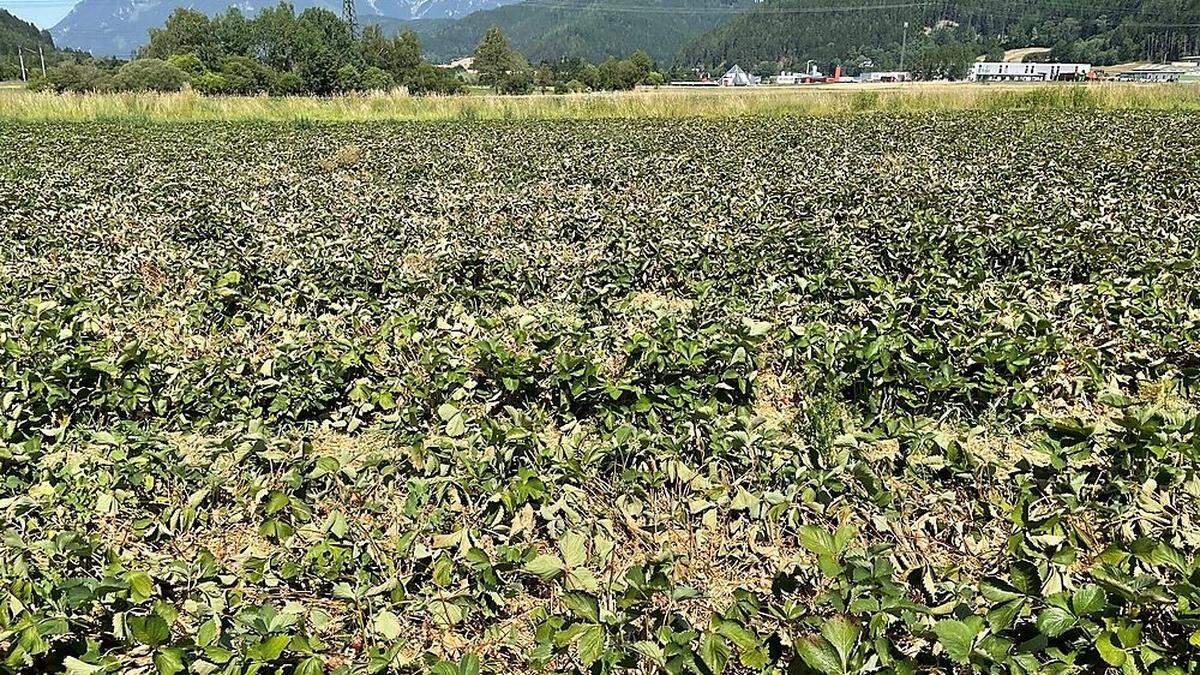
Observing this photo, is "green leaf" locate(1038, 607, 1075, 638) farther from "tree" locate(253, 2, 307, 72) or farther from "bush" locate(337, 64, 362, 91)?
"tree" locate(253, 2, 307, 72)

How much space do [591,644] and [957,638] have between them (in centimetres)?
87

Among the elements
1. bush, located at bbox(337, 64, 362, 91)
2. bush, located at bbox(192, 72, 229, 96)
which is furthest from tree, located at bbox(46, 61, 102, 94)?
bush, located at bbox(337, 64, 362, 91)

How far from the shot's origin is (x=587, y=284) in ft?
17.9

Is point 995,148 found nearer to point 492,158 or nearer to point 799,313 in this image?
point 492,158

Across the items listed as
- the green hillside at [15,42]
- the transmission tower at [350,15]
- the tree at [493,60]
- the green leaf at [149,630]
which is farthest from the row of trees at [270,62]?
the green leaf at [149,630]

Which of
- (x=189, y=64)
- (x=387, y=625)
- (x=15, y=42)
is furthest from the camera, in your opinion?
(x=15, y=42)

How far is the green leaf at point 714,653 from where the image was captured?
1.95 m

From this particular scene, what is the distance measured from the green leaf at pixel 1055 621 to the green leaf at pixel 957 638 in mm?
149

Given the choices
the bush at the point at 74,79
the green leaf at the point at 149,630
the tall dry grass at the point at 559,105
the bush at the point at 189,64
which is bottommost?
the green leaf at the point at 149,630

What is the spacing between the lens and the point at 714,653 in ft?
6.50

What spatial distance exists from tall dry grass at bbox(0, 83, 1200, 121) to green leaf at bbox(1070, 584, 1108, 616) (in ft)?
72.7

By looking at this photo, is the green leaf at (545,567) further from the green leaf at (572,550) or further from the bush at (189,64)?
the bush at (189,64)

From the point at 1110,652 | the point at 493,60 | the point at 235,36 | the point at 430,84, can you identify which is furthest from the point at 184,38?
the point at 1110,652

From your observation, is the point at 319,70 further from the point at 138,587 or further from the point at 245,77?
the point at 138,587
